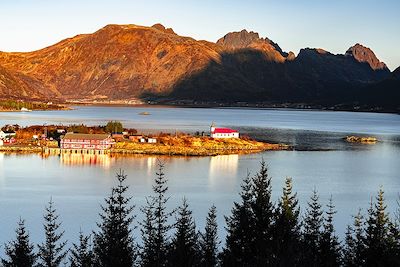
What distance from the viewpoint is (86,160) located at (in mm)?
38469

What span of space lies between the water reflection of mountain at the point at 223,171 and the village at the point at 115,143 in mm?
2607

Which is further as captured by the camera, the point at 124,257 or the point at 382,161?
the point at 382,161

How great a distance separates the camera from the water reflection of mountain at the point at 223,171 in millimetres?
28953

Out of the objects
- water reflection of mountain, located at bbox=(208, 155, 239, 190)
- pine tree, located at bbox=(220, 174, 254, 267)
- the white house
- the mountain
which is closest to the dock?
water reflection of mountain, located at bbox=(208, 155, 239, 190)

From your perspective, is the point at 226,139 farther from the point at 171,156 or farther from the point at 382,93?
the point at 382,93

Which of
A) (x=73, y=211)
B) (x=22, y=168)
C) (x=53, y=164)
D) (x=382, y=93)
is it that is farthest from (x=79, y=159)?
(x=382, y=93)

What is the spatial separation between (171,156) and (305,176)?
38.1ft

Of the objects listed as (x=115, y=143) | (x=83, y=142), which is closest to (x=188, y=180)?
(x=83, y=142)

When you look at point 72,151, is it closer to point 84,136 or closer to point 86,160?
point 84,136

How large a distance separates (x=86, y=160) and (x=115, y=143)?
20.1 feet

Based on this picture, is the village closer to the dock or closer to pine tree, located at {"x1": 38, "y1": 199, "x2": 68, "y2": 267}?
the dock

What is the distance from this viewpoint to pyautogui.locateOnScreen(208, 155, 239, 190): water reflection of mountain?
2895 centimetres

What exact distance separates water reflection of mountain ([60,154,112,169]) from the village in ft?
5.00

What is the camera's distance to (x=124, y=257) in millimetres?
12188
